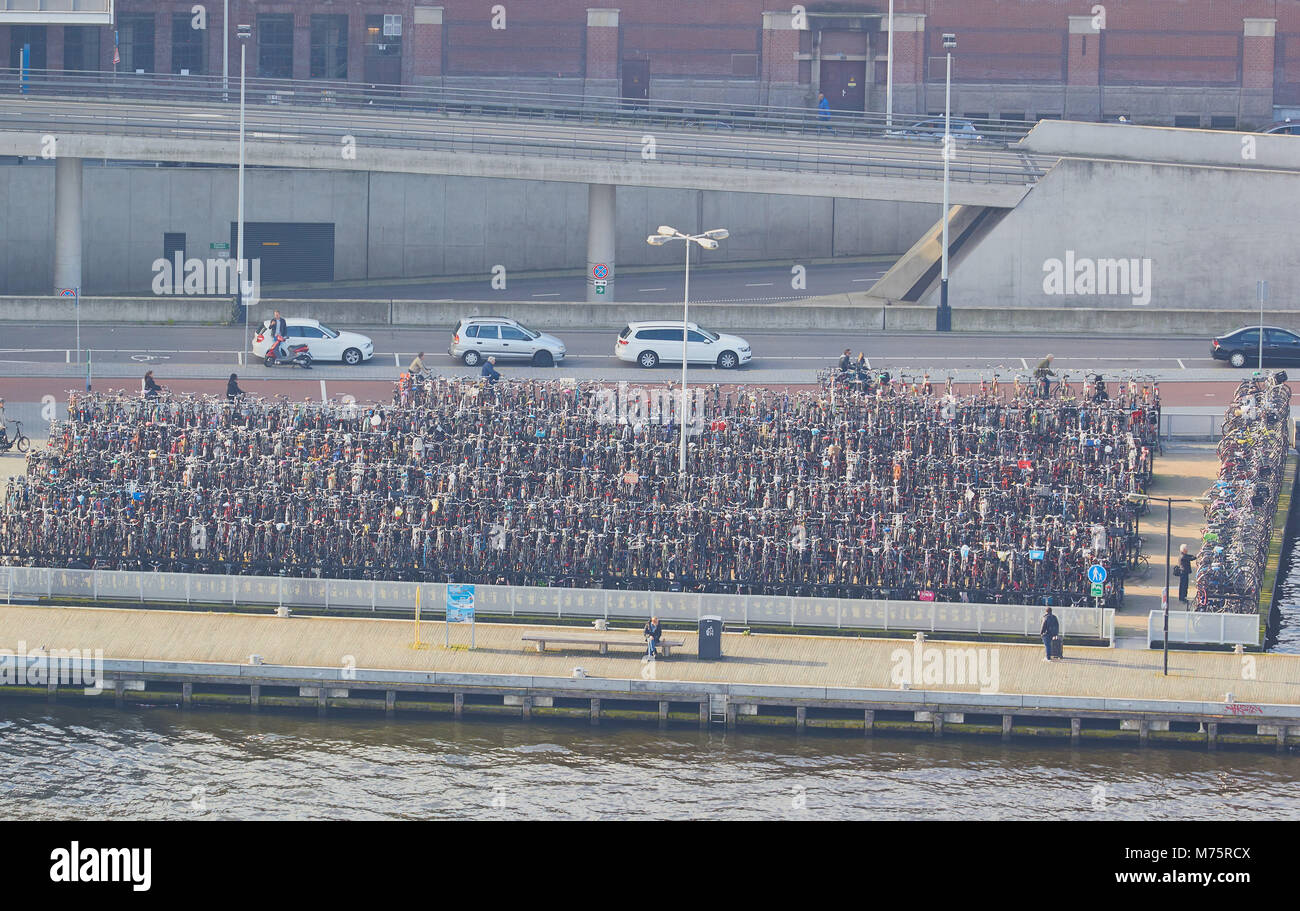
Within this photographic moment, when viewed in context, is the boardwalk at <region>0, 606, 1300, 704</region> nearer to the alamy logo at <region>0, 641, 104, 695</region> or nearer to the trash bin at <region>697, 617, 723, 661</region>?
the trash bin at <region>697, 617, 723, 661</region>

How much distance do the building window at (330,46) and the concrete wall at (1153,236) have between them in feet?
90.3

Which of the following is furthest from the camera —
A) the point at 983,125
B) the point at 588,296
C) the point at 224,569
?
the point at 983,125

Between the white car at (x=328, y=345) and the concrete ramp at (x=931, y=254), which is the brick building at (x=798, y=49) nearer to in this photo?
the concrete ramp at (x=931, y=254)

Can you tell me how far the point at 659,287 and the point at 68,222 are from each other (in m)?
18.8

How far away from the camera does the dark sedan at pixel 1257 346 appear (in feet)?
185

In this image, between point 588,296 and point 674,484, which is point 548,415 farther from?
point 588,296

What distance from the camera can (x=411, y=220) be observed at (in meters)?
75.2

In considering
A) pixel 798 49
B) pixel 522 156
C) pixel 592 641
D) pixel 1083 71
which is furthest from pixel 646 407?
pixel 1083 71

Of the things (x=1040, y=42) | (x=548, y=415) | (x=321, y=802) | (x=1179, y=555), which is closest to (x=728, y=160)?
(x=1040, y=42)

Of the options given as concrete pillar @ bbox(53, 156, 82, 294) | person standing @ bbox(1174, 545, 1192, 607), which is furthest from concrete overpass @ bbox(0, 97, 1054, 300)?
person standing @ bbox(1174, 545, 1192, 607)

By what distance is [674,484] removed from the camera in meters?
43.1

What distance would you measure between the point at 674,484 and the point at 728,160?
87.0 ft

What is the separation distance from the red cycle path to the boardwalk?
1376cm

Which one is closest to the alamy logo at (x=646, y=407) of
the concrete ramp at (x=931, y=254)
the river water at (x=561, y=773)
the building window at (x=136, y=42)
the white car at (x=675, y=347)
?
A: the white car at (x=675, y=347)
